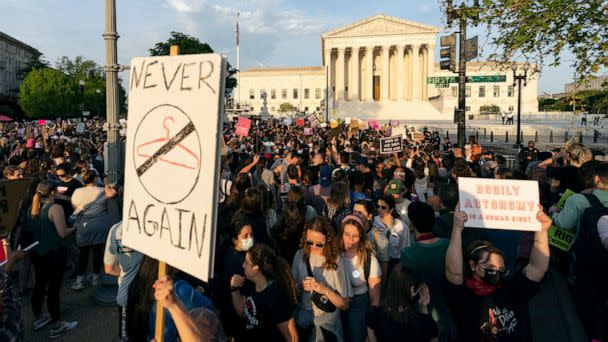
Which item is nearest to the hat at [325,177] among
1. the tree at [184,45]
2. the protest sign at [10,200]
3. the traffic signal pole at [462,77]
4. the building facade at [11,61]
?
the protest sign at [10,200]

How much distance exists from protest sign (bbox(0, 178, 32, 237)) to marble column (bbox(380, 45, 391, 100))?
2897 inches

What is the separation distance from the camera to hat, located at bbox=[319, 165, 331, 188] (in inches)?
238

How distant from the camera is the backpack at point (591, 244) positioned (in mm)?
3463

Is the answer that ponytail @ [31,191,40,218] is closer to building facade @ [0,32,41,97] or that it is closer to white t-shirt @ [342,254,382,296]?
white t-shirt @ [342,254,382,296]

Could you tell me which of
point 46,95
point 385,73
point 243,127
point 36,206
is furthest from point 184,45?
point 36,206

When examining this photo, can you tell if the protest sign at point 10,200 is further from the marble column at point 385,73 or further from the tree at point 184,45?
the marble column at point 385,73

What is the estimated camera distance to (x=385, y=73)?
240 feet

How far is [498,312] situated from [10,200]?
11.3 ft

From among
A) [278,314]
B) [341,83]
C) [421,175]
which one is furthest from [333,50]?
[278,314]

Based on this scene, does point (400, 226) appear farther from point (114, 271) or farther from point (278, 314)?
point (114, 271)

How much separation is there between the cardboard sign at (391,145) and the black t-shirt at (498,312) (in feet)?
23.9

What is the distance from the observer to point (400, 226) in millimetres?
4289

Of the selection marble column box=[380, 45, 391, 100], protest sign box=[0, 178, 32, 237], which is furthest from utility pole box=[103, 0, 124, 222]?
marble column box=[380, 45, 391, 100]

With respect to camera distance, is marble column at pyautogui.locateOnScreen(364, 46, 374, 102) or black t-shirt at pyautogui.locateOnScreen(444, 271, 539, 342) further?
marble column at pyautogui.locateOnScreen(364, 46, 374, 102)
